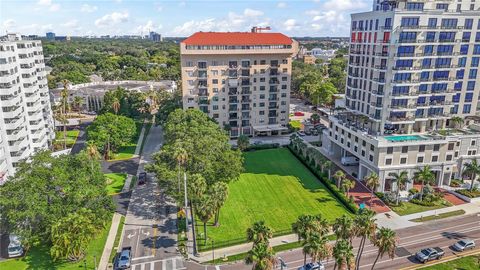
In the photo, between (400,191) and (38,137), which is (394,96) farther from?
(38,137)

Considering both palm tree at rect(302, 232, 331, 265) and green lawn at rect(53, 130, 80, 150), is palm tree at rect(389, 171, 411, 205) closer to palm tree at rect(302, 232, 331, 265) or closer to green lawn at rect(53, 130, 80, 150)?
palm tree at rect(302, 232, 331, 265)

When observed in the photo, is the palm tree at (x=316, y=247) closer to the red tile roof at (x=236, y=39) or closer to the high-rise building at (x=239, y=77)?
the high-rise building at (x=239, y=77)

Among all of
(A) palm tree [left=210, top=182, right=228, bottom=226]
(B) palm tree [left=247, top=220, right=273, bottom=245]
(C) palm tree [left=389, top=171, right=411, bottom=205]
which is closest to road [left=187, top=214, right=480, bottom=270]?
(C) palm tree [left=389, top=171, right=411, bottom=205]

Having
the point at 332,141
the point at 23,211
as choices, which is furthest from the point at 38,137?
the point at 332,141

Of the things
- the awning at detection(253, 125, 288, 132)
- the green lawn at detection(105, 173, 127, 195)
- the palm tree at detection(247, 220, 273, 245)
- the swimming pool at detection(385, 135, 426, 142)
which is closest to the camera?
the palm tree at detection(247, 220, 273, 245)

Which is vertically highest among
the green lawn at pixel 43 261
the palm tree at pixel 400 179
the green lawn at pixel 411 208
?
the palm tree at pixel 400 179

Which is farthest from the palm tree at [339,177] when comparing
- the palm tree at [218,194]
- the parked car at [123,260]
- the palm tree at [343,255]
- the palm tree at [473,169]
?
the parked car at [123,260]

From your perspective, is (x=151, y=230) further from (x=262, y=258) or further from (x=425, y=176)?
(x=425, y=176)
